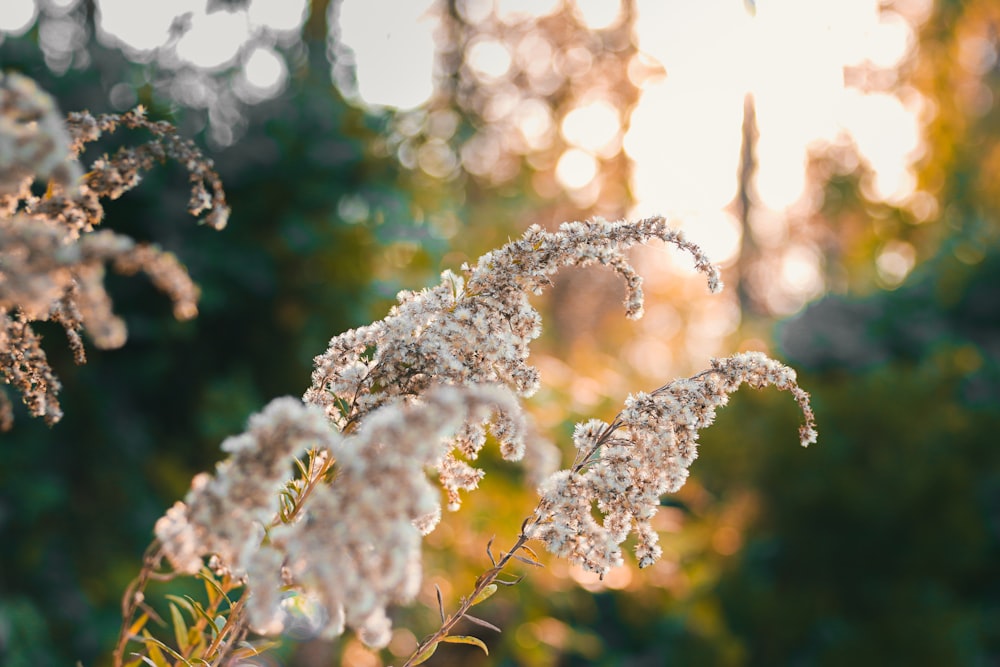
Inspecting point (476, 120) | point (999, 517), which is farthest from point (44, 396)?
point (476, 120)

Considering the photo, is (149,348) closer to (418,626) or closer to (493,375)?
(418,626)

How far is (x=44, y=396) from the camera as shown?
1.10 metres

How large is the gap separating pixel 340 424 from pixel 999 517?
260 inches

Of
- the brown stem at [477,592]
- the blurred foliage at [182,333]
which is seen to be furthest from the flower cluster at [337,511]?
the blurred foliage at [182,333]

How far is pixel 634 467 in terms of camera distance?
1.20 metres

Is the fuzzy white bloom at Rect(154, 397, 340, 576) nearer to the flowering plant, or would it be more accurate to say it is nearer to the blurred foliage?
the flowering plant

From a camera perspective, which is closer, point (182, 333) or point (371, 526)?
point (371, 526)

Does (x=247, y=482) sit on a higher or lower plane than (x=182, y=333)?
lower

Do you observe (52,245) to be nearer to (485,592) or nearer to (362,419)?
(362,419)

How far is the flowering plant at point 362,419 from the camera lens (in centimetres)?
83

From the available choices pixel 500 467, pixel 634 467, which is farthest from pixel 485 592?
pixel 500 467

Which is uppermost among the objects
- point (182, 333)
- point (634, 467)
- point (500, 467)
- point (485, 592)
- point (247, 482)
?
point (500, 467)

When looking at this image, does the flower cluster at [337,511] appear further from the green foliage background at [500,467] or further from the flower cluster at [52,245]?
the green foliage background at [500,467]

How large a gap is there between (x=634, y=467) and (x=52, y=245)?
819 mm
